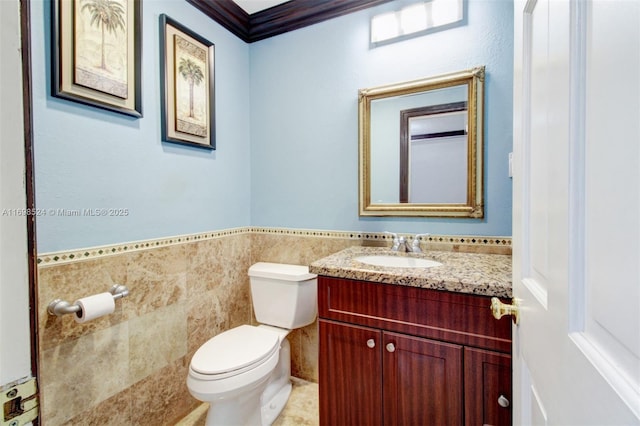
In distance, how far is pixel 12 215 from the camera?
373 mm

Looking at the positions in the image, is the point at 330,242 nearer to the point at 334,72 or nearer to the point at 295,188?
the point at 295,188

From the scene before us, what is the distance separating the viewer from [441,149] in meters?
1.56

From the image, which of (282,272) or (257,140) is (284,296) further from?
(257,140)

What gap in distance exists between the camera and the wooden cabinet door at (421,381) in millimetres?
1051

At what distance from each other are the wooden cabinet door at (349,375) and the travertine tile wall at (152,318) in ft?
1.95

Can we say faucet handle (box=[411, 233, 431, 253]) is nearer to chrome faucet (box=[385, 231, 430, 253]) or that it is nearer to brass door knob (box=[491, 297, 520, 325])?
chrome faucet (box=[385, 231, 430, 253])

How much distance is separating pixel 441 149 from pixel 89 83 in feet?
5.31

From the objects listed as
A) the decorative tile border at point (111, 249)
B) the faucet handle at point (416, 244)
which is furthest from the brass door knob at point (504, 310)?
the decorative tile border at point (111, 249)

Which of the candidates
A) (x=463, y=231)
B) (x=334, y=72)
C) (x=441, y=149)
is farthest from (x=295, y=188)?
(x=463, y=231)

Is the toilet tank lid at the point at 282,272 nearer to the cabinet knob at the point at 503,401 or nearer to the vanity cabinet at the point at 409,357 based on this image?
the vanity cabinet at the point at 409,357

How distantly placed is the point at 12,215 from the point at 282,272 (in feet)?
4.60

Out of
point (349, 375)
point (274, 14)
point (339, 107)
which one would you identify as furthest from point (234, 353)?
point (274, 14)

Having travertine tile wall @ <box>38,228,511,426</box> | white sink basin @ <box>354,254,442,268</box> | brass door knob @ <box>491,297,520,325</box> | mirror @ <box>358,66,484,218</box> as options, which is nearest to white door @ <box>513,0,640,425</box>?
brass door knob @ <box>491,297,520,325</box>

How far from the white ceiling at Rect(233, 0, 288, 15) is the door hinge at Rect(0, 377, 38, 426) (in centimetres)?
208
